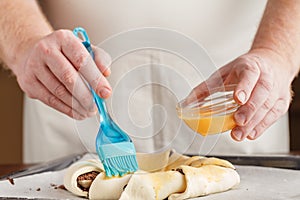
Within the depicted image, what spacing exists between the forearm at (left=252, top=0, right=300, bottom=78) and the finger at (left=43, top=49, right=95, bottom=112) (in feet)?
1.22

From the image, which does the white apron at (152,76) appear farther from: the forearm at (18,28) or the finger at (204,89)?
the forearm at (18,28)

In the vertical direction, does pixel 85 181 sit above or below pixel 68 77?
below

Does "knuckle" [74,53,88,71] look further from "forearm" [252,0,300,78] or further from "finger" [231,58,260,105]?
"forearm" [252,0,300,78]

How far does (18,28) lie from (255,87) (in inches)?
18.5

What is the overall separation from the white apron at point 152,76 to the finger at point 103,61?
0.04ft

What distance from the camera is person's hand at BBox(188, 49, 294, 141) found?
1.04 meters

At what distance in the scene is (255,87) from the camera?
1.07 meters

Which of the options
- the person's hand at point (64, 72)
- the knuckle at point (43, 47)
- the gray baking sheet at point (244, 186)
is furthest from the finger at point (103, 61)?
the gray baking sheet at point (244, 186)

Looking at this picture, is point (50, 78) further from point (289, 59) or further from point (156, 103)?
point (289, 59)

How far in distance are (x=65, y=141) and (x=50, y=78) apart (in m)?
0.48

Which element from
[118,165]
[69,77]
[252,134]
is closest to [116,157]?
[118,165]

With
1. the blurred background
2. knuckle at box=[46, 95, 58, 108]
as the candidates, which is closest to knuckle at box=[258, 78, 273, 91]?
knuckle at box=[46, 95, 58, 108]

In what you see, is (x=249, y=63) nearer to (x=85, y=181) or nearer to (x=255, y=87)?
(x=255, y=87)

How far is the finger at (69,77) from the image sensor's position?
1.02 meters
